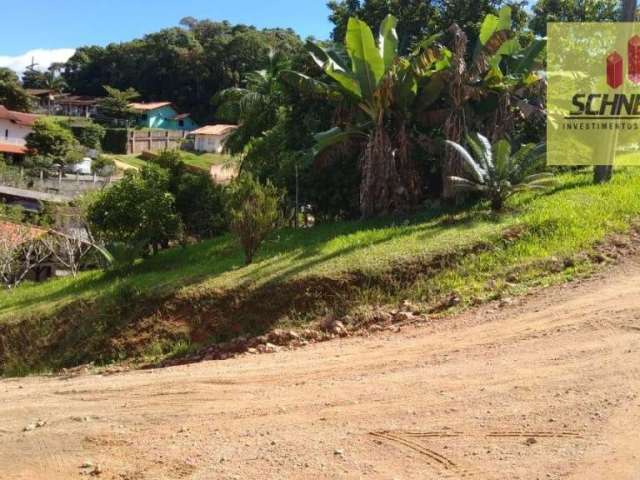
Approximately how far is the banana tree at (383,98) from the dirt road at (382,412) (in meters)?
5.24

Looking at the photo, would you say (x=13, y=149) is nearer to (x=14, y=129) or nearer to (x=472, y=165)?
(x=14, y=129)

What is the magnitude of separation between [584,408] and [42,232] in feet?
63.8

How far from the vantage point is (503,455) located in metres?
4.09

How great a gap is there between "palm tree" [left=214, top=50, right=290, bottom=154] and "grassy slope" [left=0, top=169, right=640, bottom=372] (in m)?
6.98

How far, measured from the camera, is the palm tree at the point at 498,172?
34.3 feet

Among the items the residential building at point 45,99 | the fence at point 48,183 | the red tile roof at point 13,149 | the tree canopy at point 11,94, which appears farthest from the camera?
the residential building at point 45,99

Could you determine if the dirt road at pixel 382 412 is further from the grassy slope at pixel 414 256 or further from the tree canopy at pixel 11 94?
the tree canopy at pixel 11 94

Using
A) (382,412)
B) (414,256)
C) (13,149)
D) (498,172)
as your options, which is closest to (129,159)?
(13,149)

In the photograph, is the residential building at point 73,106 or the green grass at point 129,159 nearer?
the green grass at point 129,159

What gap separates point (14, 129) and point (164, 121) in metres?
20.8

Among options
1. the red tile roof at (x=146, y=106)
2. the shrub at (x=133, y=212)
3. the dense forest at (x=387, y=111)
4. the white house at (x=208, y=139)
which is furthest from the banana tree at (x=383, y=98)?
the red tile roof at (x=146, y=106)

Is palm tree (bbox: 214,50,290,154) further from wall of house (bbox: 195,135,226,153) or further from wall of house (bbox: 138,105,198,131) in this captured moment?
wall of house (bbox: 138,105,198,131)

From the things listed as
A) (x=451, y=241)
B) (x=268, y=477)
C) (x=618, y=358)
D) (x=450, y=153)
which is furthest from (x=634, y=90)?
(x=268, y=477)

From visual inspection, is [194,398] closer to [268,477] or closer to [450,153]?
[268,477]
